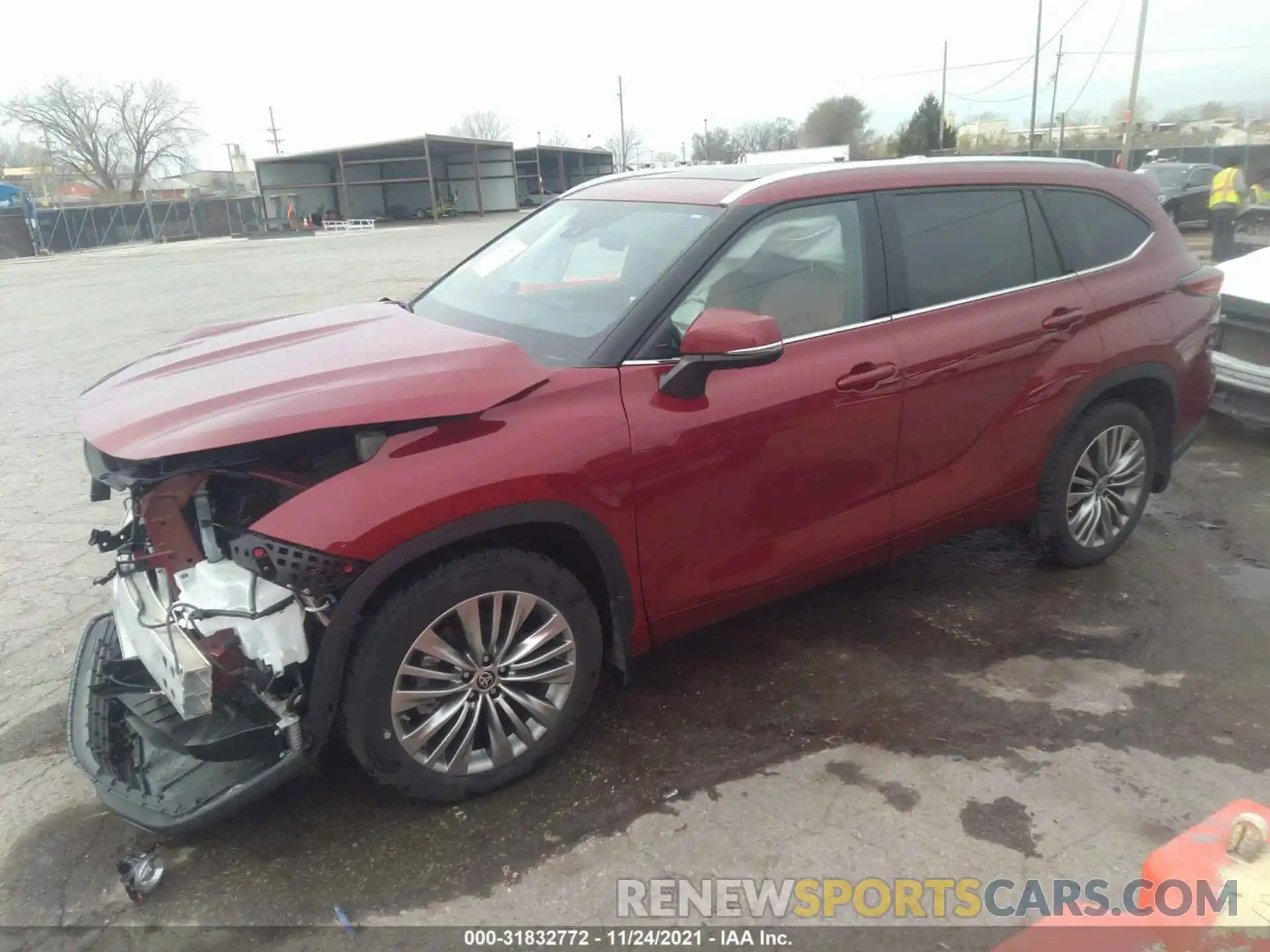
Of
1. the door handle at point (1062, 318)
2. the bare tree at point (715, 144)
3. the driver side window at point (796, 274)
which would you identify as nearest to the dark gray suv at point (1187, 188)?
the door handle at point (1062, 318)

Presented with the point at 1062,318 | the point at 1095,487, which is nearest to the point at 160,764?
the point at 1062,318

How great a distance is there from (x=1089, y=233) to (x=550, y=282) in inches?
96.7

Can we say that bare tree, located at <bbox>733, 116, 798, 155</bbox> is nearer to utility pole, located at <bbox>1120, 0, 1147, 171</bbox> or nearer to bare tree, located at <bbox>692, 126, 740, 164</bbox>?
bare tree, located at <bbox>692, 126, 740, 164</bbox>

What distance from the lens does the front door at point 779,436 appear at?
2.92 m

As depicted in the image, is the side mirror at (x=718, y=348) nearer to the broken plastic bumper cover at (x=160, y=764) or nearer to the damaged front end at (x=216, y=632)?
the damaged front end at (x=216, y=632)

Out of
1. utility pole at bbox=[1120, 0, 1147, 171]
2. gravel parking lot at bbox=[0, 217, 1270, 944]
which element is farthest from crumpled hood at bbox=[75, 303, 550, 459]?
utility pole at bbox=[1120, 0, 1147, 171]

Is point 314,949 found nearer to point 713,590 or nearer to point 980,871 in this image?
point 713,590

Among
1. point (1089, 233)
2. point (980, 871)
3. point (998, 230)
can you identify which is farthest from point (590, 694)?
point (1089, 233)

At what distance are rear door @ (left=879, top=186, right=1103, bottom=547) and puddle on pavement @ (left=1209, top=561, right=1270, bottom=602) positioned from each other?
1128 mm

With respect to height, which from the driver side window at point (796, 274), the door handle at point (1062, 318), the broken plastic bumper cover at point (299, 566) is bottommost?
the broken plastic bumper cover at point (299, 566)

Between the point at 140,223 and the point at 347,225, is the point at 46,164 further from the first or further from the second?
the point at 347,225

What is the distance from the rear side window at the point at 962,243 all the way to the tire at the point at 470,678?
1831mm

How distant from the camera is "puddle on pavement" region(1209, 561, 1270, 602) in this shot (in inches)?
163

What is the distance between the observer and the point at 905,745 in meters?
3.10
